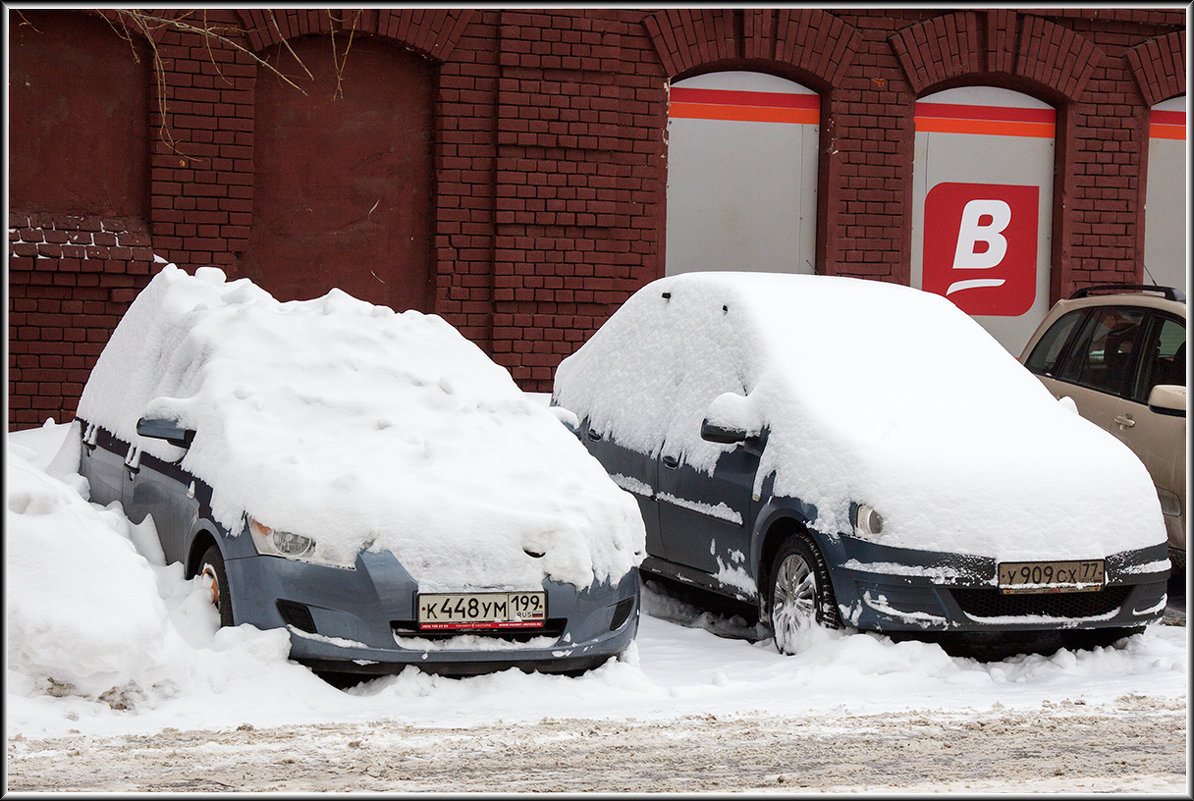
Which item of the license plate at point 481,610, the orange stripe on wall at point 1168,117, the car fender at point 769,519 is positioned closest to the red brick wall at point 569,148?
the orange stripe on wall at point 1168,117

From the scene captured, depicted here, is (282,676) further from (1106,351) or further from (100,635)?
(1106,351)

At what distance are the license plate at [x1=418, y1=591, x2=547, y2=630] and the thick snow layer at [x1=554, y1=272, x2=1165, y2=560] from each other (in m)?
1.45

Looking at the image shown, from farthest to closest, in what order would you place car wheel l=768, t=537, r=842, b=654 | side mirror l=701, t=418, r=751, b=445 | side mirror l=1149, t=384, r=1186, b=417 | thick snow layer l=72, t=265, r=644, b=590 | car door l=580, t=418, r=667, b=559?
side mirror l=1149, t=384, r=1186, b=417 < car door l=580, t=418, r=667, b=559 < side mirror l=701, t=418, r=751, b=445 < car wheel l=768, t=537, r=842, b=654 < thick snow layer l=72, t=265, r=644, b=590

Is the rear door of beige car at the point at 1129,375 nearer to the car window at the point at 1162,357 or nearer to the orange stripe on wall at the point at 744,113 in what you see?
the car window at the point at 1162,357

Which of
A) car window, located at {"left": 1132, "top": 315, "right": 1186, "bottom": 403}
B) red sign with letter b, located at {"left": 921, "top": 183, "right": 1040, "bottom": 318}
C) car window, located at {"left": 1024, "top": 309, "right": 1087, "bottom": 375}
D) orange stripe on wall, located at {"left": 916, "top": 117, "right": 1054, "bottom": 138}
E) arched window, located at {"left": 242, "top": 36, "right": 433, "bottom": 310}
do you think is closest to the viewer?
car window, located at {"left": 1132, "top": 315, "right": 1186, "bottom": 403}

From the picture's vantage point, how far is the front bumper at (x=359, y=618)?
5617 mm

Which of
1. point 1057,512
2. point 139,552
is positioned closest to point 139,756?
point 139,552

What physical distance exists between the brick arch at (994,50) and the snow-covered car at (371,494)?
812cm

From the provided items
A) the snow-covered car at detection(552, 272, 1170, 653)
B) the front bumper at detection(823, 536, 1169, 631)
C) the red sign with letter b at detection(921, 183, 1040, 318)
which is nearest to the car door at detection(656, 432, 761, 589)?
the snow-covered car at detection(552, 272, 1170, 653)

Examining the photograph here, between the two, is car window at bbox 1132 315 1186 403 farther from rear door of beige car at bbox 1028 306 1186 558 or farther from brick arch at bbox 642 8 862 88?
brick arch at bbox 642 8 862 88

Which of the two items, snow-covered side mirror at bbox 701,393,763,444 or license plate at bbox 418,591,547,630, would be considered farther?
snow-covered side mirror at bbox 701,393,763,444

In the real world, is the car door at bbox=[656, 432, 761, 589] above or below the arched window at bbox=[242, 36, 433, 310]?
below

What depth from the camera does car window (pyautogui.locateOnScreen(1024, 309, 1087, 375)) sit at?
30.9ft

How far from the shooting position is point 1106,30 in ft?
47.9
